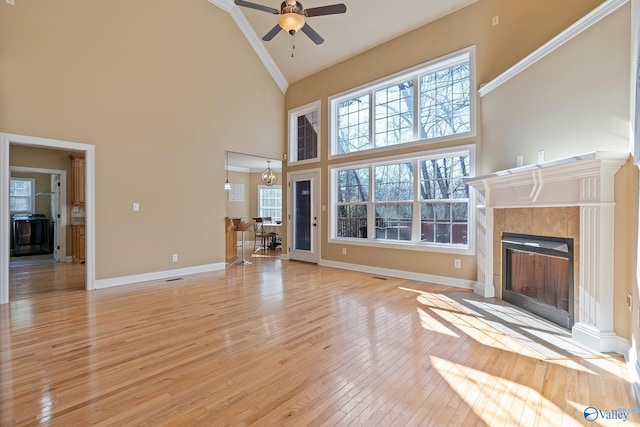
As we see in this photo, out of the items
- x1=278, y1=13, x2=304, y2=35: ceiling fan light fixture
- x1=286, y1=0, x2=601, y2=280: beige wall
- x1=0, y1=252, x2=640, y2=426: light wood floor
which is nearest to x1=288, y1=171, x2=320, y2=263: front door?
x1=286, y1=0, x2=601, y2=280: beige wall

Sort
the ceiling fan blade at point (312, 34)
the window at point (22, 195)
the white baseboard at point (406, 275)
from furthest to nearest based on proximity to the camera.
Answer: the window at point (22, 195) < the white baseboard at point (406, 275) < the ceiling fan blade at point (312, 34)

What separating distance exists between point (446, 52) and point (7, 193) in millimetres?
6517

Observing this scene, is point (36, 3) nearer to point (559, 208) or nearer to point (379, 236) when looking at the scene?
point (379, 236)

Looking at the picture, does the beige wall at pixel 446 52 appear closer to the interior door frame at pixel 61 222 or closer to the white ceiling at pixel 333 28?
the white ceiling at pixel 333 28

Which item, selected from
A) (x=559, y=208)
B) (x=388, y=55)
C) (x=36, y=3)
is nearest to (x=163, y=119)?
(x=36, y=3)

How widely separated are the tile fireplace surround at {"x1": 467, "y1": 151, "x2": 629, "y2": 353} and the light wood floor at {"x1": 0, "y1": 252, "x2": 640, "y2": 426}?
0.31 metres

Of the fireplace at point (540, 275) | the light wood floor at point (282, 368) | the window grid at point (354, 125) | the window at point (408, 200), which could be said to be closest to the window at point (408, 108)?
the window grid at point (354, 125)

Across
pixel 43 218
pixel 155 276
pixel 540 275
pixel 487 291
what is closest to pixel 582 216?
pixel 540 275

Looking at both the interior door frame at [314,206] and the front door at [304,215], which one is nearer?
the interior door frame at [314,206]

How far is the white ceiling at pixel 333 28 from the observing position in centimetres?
485

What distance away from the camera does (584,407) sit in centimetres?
177

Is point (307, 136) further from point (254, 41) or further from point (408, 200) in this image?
point (408, 200)

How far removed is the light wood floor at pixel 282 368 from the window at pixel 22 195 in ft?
20.6

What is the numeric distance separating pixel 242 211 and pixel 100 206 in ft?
20.2
